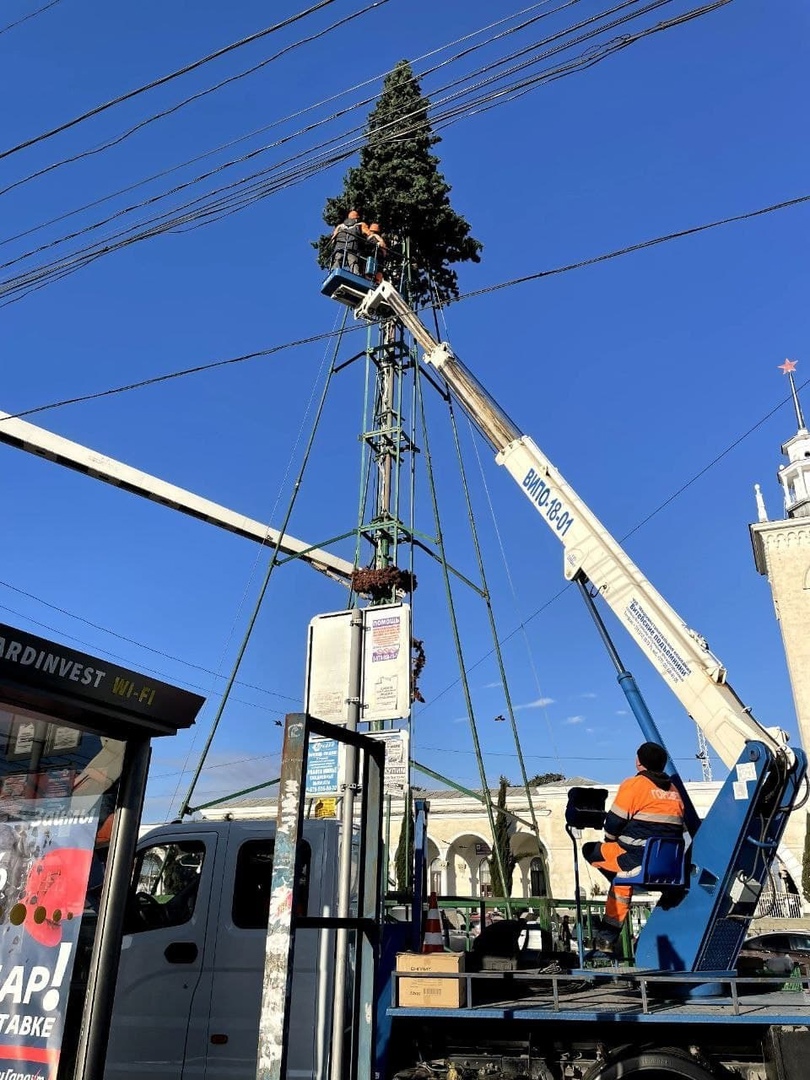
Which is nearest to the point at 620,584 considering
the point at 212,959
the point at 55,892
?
the point at 212,959

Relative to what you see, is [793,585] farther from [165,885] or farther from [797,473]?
[165,885]

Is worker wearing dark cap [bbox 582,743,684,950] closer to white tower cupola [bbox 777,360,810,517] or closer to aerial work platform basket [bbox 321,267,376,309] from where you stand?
aerial work platform basket [bbox 321,267,376,309]

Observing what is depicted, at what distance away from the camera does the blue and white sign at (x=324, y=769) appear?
718 centimetres

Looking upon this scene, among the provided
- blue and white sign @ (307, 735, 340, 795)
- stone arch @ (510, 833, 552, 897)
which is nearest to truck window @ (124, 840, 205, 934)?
blue and white sign @ (307, 735, 340, 795)

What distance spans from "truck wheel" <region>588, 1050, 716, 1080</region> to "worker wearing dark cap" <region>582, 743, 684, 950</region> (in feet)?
4.07

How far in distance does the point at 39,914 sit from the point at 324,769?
2.75m

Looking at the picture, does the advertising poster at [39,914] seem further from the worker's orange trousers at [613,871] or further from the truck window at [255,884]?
the worker's orange trousers at [613,871]

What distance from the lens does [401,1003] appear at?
16.3 ft

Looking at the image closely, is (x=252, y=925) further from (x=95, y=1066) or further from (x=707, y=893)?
(x=707, y=893)

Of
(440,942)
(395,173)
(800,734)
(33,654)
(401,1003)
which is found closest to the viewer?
(33,654)

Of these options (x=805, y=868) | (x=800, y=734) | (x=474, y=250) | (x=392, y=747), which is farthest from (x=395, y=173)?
(x=800, y=734)

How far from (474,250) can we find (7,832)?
16.8m

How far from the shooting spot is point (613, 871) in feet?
19.7

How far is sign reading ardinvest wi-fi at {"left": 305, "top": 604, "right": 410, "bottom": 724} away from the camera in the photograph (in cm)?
705
